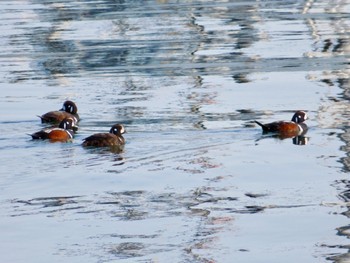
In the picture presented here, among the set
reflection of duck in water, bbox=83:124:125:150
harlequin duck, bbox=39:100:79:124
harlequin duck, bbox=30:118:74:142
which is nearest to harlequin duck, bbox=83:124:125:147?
reflection of duck in water, bbox=83:124:125:150

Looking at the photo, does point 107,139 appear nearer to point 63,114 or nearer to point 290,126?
point 63,114

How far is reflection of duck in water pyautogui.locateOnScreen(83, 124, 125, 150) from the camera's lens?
51.2 feet

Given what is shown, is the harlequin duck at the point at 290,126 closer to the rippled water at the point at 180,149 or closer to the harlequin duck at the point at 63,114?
the rippled water at the point at 180,149

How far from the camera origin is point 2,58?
1001 inches

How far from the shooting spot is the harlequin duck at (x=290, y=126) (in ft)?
53.1

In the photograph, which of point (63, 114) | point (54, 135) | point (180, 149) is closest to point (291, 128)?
point (180, 149)

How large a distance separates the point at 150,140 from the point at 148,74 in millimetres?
A: 6437

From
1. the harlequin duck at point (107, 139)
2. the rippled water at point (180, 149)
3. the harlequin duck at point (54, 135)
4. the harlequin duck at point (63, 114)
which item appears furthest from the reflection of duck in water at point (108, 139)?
the harlequin duck at point (63, 114)

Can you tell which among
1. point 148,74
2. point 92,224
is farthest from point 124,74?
point 92,224

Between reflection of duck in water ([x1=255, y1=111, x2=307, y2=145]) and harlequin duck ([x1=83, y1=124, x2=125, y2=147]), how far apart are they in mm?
1816

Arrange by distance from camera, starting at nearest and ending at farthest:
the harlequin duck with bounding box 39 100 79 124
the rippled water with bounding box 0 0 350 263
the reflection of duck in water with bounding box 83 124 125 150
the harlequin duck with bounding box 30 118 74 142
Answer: the rippled water with bounding box 0 0 350 263
the reflection of duck in water with bounding box 83 124 125 150
the harlequin duck with bounding box 30 118 74 142
the harlequin duck with bounding box 39 100 79 124

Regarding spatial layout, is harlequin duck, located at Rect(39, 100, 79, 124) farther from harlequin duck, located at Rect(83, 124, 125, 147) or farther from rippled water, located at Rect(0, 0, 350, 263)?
harlequin duck, located at Rect(83, 124, 125, 147)

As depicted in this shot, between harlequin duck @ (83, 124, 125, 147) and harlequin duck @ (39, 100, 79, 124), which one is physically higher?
harlequin duck @ (39, 100, 79, 124)

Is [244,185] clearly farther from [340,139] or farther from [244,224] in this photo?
[340,139]
